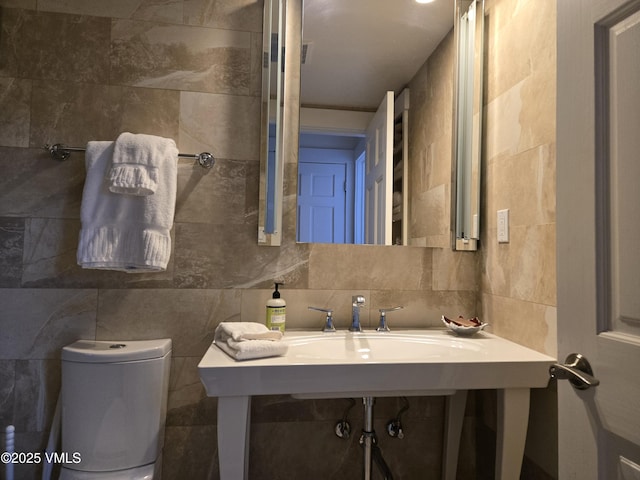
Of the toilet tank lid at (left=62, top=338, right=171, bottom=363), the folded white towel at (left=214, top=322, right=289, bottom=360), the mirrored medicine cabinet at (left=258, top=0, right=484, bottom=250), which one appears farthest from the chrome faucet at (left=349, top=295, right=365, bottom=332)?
the toilet tank lid at (left=62, top=338, right=171, bottom=363)

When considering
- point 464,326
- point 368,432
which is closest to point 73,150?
point 368,432

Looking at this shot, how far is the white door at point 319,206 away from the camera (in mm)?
1490

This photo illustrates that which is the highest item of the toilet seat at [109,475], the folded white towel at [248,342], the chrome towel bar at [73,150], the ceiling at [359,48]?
the ceiling at [359,48]

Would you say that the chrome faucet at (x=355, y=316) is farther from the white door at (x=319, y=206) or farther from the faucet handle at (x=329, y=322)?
the white door at (x=319, y=206)

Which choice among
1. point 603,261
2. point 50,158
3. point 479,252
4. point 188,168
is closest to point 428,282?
point 479,252

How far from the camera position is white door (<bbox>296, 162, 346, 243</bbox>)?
1490mm

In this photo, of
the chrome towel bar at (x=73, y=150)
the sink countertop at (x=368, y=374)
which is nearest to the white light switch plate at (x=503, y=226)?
the sink countertop at (x=368, y=374)

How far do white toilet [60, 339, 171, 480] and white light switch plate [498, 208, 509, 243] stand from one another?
1282 millimetres

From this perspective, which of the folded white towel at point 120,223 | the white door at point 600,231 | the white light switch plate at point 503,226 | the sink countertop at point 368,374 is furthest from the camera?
the white light switch plate at point 503,226

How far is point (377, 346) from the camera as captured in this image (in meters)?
1.34

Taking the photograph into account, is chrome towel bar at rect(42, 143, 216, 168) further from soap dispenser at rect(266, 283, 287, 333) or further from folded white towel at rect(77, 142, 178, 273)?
soap dispenser at rect(266, 283, 287, 333)

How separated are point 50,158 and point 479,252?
5.44ft

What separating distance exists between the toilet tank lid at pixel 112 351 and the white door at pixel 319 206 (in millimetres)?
634

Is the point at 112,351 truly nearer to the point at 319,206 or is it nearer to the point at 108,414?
the point at 108,414
